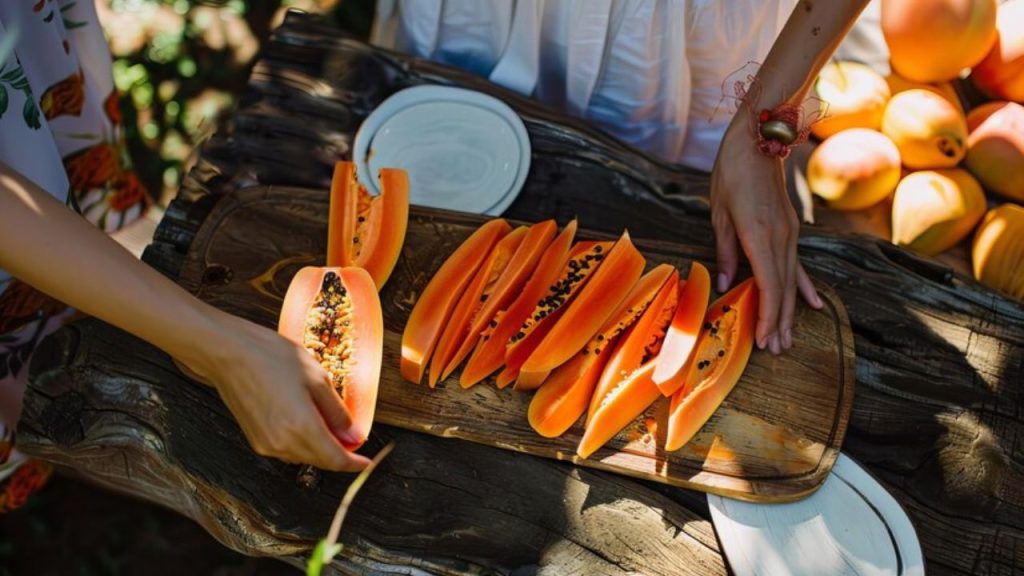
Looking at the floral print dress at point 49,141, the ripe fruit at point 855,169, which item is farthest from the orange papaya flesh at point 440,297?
the ripe fruit at point 855,169

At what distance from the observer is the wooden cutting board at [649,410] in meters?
1.68

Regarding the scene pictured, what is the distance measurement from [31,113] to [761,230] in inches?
61.7

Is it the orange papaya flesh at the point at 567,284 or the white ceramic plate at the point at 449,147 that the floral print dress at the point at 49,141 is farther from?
the orange papaya flesh at the point at 567,284

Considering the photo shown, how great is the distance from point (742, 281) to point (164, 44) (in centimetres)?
260

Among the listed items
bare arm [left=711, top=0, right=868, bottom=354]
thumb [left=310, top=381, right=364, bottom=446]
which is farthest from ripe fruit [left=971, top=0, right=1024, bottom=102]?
thumb [left=310, top=381, right=364, bottom=446]

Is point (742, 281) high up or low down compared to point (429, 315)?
up

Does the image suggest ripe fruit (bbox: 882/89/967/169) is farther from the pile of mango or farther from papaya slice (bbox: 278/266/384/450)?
papaya slice (bbox: 278/266/384/450)

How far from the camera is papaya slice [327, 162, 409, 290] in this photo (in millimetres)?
1938

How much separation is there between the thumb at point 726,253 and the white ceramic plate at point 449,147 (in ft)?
1.72

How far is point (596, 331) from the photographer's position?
5.96 ft

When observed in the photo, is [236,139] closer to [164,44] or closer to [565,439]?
[565,439]

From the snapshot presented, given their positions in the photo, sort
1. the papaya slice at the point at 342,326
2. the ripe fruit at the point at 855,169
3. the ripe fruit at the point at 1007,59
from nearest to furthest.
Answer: the papaya slice at the point at 342,326
the ripe fruit at the point at 855,169
the ripe fruit at the point at 1007,59

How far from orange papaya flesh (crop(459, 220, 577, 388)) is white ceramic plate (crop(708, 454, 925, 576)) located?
1.67ft

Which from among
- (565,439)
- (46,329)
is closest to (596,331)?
(565,439)
